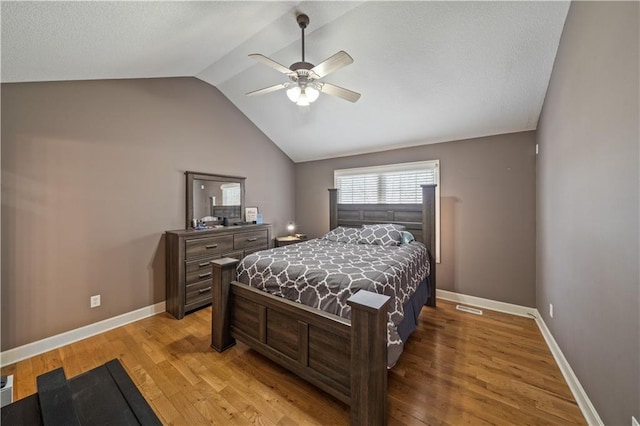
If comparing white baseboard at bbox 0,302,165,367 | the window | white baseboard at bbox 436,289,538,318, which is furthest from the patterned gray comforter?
white baseboard at bbox 0,302,165,367

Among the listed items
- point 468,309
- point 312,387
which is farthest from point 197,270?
point 468,309

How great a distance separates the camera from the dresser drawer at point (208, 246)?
3.04 m

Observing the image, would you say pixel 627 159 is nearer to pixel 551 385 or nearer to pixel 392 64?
pixel 551 385

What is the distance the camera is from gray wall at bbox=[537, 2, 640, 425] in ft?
3.77

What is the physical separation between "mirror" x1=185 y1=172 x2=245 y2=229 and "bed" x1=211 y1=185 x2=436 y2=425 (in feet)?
4.73

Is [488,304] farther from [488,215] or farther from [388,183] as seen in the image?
[388,183]

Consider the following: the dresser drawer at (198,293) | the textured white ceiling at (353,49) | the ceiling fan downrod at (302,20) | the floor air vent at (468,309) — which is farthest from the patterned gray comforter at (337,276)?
the ceiling fan downrod at (302,20)

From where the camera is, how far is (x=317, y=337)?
175 cm

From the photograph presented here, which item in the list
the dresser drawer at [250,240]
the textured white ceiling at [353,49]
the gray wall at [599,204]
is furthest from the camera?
the dresser drawer at [250,240]

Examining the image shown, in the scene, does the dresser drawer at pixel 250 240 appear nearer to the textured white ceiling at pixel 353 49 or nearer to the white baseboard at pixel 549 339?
the textured white ceiling at pixel 353 49

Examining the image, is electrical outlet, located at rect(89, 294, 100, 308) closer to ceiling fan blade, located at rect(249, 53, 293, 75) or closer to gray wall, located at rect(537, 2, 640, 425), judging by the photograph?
ceiling fan blade, located at rect(249, 53, 293, 75)

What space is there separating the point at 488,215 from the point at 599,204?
191 cm

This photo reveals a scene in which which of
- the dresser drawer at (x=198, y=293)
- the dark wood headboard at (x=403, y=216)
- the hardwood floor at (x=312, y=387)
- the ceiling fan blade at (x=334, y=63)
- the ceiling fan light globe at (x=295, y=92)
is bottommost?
the hardwood floor at (x=312, y=387)

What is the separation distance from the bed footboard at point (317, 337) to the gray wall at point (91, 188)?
1378 mm
